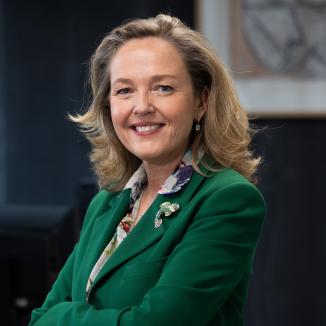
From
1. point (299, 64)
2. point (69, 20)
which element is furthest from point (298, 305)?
point (69, 20)

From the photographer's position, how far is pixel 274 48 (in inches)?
156

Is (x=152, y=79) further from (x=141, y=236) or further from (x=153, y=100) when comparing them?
(x=141, y=236)

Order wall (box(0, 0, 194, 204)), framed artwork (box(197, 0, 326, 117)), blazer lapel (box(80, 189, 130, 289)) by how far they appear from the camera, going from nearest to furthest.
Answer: blazer lapel (box(80, 189, 130, 289)), framed artwork (box(197, 0, 326, 117)), wall (box(0, 0, 194, 204))

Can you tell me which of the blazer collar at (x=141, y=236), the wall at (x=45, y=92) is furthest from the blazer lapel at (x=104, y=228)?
→ the wall at (x=45, y=92)

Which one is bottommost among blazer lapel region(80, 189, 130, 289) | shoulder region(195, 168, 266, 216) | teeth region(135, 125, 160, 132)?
blazer lapel region(80, 189, 130, 289)

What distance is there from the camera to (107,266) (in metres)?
1.56

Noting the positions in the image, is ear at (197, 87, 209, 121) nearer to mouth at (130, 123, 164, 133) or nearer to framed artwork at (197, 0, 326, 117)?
mouth at (130, 123, 164, 133)

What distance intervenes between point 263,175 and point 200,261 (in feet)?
9.01

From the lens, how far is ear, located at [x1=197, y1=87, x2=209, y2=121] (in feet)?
5.53

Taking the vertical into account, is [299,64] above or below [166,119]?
below

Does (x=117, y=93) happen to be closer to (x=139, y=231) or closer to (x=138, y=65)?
(x=138, y=65)

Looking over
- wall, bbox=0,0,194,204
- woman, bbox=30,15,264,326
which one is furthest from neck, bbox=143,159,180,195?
wall, bbox=0,0,194,204

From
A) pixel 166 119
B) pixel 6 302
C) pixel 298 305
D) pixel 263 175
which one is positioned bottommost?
pixel 298 305

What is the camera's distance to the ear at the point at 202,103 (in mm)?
1684
